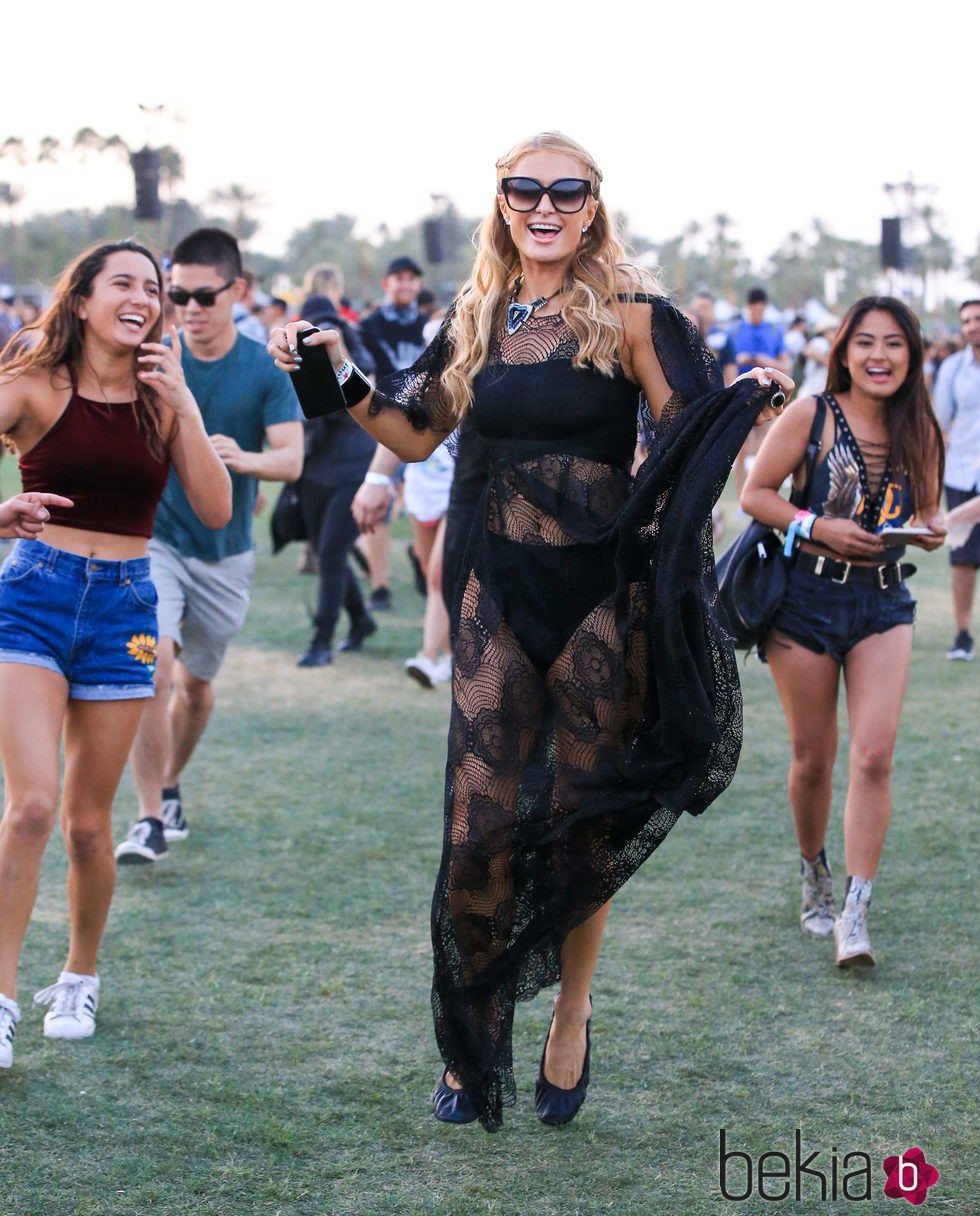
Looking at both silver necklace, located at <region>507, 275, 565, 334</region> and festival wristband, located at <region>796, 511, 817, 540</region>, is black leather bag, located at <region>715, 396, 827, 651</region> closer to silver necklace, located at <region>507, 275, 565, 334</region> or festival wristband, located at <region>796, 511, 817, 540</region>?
festival wristband, located at <region>796, 511, 817, 540</region>

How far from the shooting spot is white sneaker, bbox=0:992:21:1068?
13.0 feet

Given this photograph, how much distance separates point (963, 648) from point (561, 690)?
7106 mm

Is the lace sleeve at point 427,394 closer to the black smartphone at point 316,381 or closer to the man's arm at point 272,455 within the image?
the black smartphone at point 316,381

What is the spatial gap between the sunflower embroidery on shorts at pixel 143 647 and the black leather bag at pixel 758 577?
1839mm

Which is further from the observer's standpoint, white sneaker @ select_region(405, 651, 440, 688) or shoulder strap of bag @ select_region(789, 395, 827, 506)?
white sneaker @ select_region(405, 651, 440, 688)

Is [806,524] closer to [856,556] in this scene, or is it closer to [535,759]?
[856,556]

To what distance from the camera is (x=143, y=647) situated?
4.31 m

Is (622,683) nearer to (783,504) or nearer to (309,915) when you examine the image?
(783,504)

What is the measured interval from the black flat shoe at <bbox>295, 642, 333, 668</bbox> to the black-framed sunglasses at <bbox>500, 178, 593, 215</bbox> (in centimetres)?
643

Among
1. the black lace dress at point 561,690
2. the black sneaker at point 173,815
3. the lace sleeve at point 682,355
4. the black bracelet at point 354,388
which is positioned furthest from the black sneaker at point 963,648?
the black bracelet at point 354,388

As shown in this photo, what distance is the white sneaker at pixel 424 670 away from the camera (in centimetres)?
909

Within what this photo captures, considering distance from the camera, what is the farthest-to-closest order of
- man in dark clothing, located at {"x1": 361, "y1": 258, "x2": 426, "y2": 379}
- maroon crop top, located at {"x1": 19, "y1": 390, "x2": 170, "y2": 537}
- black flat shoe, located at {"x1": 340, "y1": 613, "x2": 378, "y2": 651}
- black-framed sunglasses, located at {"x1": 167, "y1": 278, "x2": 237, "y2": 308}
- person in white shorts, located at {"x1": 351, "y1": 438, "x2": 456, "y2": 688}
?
man in dark clothing, located at {"x1": 361, "y1": 258, "x2": 426, "y2": 379}, black flat shoe, located at {"x1": 340, "y1": 613, "x2": 378, "y2": 651}, person in white shorts, located at {"x1": 351, "y1": 438, "x2": 456, "y2": 688}, black-framed sunglasses, located at {"x1": 167, "y1": 278, "x2": 237, "y2": 308}, maroon crop top, located at {"x1": 19, "y1": 390, "x2": 170, "y2": 537}

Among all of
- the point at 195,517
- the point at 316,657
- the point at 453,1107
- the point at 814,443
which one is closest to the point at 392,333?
the point at 316,657

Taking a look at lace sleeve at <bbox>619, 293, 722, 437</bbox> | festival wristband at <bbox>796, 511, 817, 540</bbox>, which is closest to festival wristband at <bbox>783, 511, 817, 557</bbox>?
festival wristband at <bbox>796, 511, 817, 540</bbox>
